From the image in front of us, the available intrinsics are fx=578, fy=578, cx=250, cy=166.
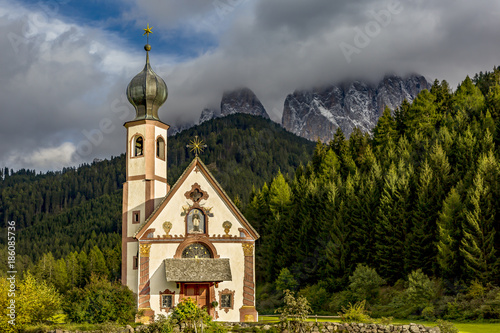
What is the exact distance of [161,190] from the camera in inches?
1881

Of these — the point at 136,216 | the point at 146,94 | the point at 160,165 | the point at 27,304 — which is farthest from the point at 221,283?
the point at 146,94

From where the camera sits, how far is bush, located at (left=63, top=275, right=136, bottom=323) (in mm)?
37625

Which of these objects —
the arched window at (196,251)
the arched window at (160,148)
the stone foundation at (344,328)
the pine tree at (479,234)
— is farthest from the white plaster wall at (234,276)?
the pine tree at (479,234)

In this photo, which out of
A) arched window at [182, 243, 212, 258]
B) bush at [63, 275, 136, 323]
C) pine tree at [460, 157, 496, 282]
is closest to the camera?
bush at [63, 275, 136, 323]

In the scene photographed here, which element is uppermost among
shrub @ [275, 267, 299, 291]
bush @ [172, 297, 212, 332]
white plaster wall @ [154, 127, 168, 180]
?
white plaster wall @ [154, 127, 168, 180]

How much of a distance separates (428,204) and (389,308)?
10.1 m

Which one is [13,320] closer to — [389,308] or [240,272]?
[240,272]

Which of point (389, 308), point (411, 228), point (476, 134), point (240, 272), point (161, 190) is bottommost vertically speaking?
point (389, 308)

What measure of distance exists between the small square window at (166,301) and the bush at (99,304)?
3076mm

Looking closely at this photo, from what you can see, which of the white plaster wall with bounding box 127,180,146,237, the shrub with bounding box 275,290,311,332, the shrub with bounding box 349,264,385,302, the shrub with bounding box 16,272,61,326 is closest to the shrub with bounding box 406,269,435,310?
the shrub with bounding box 349,264,385,302

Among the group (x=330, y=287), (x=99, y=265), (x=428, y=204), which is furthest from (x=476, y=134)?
(x=99, y=265)

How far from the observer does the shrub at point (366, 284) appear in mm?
52156

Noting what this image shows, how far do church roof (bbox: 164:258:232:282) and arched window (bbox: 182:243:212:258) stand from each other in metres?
0.53

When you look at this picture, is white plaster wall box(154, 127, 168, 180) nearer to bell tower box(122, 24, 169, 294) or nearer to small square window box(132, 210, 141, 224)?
bell tower box(122, 24, 169, 294)
